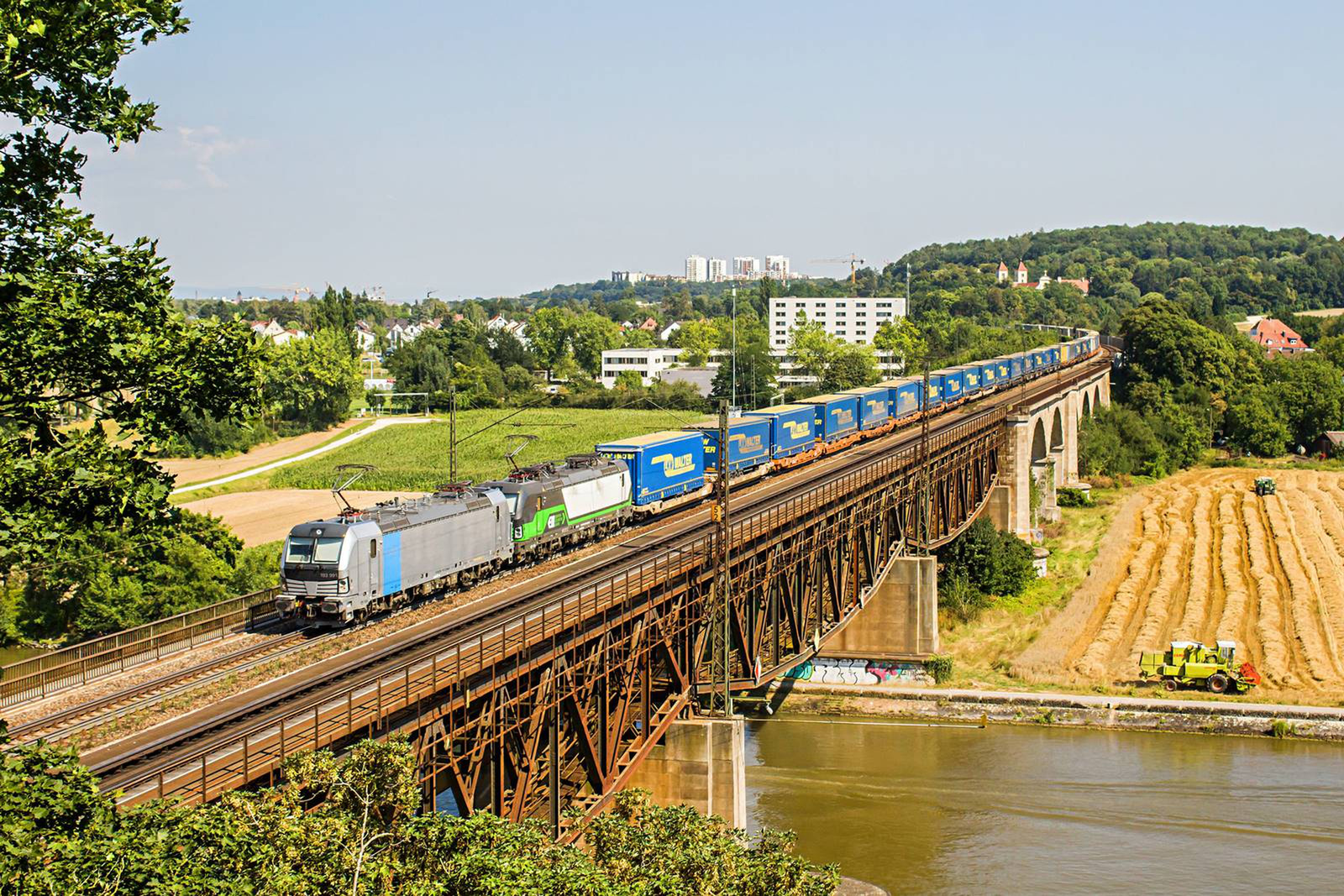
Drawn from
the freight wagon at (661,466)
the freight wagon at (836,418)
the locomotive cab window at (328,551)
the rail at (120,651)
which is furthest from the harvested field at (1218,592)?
the rail at (120,651)

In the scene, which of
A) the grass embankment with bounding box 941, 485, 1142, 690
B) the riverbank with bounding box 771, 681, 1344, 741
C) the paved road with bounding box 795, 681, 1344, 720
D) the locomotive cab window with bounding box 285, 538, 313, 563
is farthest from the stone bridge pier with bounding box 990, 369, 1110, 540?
the locomotive cab window with bounding box 285, 538, 313, 563

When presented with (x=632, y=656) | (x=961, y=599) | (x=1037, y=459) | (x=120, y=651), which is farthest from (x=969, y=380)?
(x=120, y=651)

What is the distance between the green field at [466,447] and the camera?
99750 mm

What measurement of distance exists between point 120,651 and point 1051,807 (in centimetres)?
2815

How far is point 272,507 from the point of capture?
91000mm

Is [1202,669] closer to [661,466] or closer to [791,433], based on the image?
[791,433]

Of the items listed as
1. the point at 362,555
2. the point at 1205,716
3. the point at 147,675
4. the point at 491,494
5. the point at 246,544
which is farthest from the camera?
the point at 246,544

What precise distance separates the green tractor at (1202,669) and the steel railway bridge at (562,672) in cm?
1247

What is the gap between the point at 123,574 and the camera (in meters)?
54.3

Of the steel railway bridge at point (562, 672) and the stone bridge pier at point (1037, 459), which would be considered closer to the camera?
the steel railway bridge at point (562, 672)

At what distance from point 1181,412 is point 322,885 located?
111 meters

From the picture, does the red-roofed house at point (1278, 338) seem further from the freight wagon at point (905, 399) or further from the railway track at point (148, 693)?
the railway track at point (148, 693)

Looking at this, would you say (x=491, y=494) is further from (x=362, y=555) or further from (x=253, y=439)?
(x=253, y=439)

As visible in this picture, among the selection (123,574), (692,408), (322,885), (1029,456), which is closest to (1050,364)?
(692,408)
